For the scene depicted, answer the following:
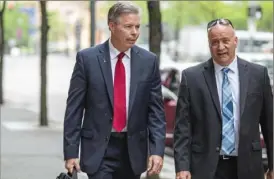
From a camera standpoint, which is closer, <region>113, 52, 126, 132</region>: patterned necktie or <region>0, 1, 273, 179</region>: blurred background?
<region>113, 52, 126, 132</region>: patterned necktie

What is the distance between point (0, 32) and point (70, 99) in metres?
15.0

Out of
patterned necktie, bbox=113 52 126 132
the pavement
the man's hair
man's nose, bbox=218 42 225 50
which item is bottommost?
the pavement

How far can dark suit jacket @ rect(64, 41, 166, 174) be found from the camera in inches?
182

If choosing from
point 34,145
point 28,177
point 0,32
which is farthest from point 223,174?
point 0,32

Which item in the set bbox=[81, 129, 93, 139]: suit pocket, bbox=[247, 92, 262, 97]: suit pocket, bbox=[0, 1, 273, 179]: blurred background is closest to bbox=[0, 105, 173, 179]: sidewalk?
bbox=[0, 1, 273, 179]: blurred background

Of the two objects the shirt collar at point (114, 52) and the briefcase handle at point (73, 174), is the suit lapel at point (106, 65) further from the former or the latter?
the briefcase handle at point (73, 174)

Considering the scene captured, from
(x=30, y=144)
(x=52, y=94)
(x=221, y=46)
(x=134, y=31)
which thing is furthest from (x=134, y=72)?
(x=52, y=94)

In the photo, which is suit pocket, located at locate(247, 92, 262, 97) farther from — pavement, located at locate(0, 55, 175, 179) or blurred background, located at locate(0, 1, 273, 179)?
blurred background, located at locate(0, 1, 273, 179)

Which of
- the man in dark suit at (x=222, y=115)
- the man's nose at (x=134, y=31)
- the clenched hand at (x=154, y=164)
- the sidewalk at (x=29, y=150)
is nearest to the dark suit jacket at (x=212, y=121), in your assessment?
the man in dark suit at (x=222, y=115)

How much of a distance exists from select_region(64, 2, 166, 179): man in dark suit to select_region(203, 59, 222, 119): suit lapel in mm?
397

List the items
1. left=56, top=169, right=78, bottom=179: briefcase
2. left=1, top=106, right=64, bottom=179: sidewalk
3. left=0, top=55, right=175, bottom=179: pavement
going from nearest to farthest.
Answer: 1. left=56, top=169, right=78, bottom=179: briefcase
2. left=1, top=106, right=64, bottom=179: sidewalk
3. left=0, top=55, right=175, bottom=179: pavement

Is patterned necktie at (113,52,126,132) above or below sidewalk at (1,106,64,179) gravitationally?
above

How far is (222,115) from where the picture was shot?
445cm

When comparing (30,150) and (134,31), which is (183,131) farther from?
(30,150)
